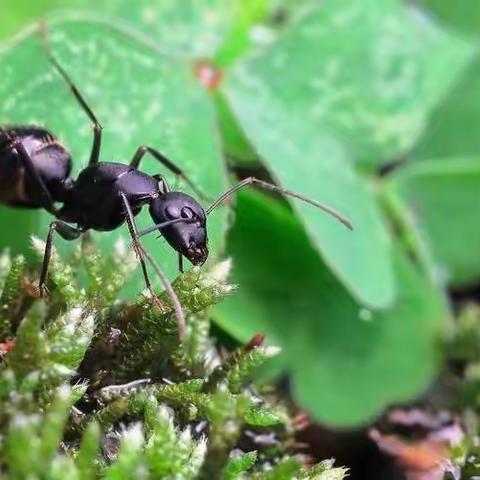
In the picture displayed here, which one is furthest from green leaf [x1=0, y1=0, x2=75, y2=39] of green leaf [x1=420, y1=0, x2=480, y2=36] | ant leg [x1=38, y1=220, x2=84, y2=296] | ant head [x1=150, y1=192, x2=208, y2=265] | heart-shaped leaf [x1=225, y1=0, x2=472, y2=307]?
green leaf [x1=420, y1=0, x2=480, y2=36]

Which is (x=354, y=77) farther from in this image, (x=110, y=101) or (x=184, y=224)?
(x=184, y=224)

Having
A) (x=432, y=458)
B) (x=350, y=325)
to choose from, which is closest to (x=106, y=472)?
(x=432, y=458)

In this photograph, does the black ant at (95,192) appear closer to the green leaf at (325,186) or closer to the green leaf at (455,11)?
the green leaf at (325,186)

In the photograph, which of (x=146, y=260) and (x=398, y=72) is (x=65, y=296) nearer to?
(x=146, y=260)

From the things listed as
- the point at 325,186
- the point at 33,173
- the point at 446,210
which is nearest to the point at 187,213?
the point at 33,173

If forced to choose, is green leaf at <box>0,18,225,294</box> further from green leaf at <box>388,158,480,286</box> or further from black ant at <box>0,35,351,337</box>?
green leaf at <box>388,158,480,286</box>

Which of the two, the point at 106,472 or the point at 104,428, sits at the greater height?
the point at 104,428

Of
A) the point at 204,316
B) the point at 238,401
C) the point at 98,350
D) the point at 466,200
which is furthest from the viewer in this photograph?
the point at 466,200
